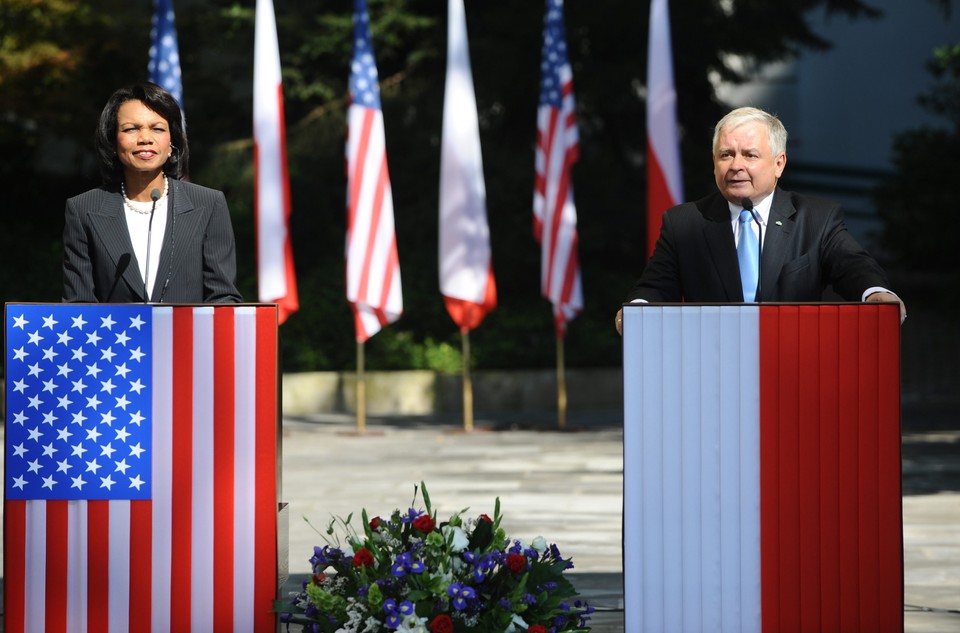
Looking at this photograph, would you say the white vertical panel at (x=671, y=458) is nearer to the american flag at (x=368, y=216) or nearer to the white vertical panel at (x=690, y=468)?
the white vertical panel at (x=690, y=468)

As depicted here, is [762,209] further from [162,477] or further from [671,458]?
[162,477]

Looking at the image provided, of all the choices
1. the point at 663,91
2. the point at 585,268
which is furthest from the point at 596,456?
the point at 585,268

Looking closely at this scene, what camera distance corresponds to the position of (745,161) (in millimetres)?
4254

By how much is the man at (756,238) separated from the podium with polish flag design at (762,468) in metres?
0.47

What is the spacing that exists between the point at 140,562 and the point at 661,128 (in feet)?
35.1

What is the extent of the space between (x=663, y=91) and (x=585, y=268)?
275 inches

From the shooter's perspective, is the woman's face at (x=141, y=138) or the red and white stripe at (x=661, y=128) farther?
the red and white stripe at (x=661, y=128)

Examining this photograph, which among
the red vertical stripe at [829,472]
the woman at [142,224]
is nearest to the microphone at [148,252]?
the woman at [142,224]

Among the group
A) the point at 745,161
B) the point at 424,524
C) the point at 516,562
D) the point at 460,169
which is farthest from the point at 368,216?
the point at 516,562

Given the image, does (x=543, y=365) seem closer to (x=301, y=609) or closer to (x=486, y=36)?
(x=486, y=36)

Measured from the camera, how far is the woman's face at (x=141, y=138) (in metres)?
4.36

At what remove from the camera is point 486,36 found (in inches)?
821

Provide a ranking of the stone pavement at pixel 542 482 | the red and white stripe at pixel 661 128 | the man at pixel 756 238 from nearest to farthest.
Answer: the man at pixel 756 238
the stone pavement at pixel 542 482
the red and white stripe at pixel 661 128

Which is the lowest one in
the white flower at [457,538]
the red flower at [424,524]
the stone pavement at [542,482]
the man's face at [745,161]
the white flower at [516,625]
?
the stone pavement at [542,482]
